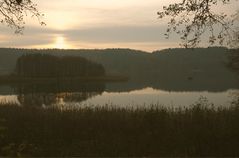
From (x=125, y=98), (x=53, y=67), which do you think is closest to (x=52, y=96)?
(x=125, y=98)

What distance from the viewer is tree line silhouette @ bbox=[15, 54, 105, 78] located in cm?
11112

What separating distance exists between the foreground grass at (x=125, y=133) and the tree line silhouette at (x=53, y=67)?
→ 9316 centimetres

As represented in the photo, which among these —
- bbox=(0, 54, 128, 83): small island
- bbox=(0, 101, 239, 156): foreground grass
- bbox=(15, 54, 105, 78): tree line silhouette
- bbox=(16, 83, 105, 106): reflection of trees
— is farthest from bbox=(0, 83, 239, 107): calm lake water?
bbox=(15, 54, 105, 78): tree line silhouette

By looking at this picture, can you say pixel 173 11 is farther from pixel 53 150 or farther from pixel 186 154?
pixel 53 150

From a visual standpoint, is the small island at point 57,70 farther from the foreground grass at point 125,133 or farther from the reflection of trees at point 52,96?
the foreground grass at point 125,133

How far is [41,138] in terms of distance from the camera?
1563 cm

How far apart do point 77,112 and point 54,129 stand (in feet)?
8.60

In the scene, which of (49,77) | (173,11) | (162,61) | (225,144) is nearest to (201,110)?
(225,144)

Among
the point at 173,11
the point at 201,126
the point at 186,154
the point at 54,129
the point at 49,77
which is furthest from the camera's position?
the point at 49,77

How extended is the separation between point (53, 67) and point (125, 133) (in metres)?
99.4

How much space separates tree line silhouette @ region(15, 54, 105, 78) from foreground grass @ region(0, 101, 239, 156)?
93.2m

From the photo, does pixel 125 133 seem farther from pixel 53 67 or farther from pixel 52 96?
pixel 53 67

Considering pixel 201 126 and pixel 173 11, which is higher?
Answer: pixel 173 11

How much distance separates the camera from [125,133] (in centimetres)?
1575
